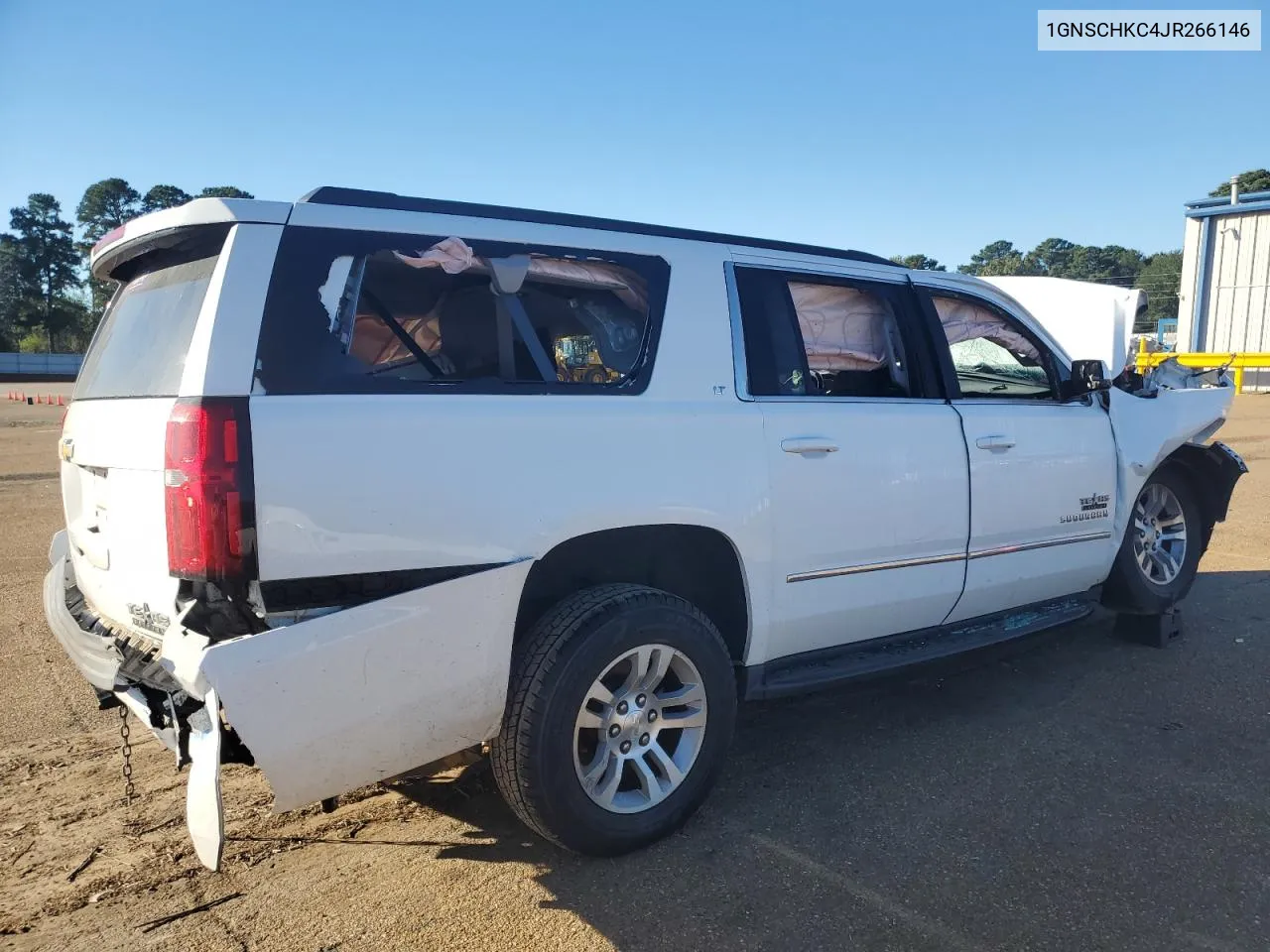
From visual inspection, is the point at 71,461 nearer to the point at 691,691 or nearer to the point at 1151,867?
the point at 691,691

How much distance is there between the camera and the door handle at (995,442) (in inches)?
158

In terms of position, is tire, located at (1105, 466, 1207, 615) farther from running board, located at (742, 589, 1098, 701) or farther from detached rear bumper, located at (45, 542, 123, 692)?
detached rear bumper, located at (45, 542, 123, 692)

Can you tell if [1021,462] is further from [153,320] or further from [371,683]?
[153,320]

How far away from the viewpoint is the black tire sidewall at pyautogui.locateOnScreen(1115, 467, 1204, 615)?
5.03m

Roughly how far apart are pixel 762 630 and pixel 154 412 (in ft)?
6.97

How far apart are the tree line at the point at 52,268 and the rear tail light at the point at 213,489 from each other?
247 feet

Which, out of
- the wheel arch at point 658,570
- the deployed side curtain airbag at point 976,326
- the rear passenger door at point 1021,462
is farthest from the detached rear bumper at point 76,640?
the deployed side curtain airbag at point 976,326

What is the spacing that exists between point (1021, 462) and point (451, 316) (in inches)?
104

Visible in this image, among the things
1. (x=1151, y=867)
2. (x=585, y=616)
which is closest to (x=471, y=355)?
(x=585, y=616)

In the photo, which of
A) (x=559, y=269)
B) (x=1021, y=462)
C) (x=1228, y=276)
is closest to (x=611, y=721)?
(x=559, y=269)

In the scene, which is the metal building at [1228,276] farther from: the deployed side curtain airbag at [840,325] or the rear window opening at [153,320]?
the rear window opening at [153,320]

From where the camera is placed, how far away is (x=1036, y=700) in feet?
14.6

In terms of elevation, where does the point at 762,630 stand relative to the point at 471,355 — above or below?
below

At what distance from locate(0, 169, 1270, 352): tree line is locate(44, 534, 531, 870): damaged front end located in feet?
218
